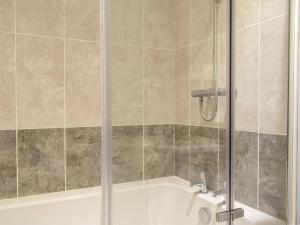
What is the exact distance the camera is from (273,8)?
1079 mm

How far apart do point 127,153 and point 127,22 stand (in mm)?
497

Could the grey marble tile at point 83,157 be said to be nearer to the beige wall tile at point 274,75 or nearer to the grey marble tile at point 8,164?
the grey marble tile at point 8,164

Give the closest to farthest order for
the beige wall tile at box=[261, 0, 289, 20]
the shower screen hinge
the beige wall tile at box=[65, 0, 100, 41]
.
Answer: the beige wall tile at box=[261, 0, 289, 20] → the shower screen hinge → the beige wall tile at box=[65, 0, 100, 41]

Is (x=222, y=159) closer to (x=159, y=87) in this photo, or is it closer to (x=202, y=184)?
(x=202, y=184)

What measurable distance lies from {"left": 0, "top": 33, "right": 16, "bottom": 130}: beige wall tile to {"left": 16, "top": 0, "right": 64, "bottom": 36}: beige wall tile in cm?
10

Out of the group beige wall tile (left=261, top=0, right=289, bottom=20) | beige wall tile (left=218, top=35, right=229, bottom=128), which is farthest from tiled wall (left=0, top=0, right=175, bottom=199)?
beige wall tile (left=261, top=0, right=289, bottom=20)

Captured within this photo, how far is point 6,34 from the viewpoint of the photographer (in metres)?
1.40

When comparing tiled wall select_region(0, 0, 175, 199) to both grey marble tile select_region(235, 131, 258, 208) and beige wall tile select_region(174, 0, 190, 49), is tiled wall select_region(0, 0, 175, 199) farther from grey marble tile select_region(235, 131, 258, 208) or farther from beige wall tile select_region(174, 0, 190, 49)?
grey marble tile select_region(235, 131, 258, 208)

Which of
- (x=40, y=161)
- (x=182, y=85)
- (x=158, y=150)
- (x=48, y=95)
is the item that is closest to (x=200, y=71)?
(x=182, y=85)

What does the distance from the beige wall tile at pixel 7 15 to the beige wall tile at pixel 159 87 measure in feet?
2.55

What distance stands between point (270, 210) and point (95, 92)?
1.11 meters

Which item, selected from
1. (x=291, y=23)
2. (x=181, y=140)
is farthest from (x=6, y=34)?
(x=291, y=23)

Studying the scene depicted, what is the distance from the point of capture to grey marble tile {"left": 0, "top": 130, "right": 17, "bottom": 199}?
1.39 metres

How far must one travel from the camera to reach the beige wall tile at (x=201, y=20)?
1.38 metres
